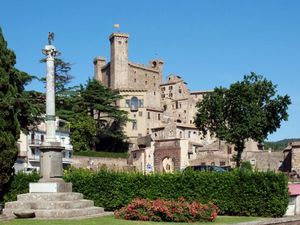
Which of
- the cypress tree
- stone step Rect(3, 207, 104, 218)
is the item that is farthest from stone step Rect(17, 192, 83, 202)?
the cypress tree

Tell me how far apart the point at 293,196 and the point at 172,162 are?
156ft

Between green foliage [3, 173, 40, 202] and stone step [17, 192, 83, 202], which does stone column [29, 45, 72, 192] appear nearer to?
stone step [17, 192, 83, 202]

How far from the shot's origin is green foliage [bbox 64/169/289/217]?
77.0ft

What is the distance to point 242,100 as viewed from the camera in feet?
204

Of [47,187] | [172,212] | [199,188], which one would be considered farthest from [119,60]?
[172,212]

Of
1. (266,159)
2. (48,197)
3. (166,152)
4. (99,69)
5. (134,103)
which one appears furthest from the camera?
(99,69)

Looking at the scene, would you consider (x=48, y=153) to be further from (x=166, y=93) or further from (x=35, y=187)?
(x=166, y=93)

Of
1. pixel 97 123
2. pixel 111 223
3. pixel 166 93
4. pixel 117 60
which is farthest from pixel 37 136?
pixel 166 93

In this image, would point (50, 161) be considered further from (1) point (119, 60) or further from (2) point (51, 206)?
(1) point (119, 60)

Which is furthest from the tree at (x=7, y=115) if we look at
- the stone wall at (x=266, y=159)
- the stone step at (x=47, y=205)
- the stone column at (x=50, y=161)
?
the stone wall at (x=266, y=159)

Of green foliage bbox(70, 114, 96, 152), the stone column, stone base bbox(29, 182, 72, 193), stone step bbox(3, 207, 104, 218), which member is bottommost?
stone step bbox(3, 207, 104, 218)

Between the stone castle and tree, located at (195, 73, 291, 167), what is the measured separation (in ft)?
27.7

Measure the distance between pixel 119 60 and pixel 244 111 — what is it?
5749 cm

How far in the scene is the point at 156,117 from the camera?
107 metres
